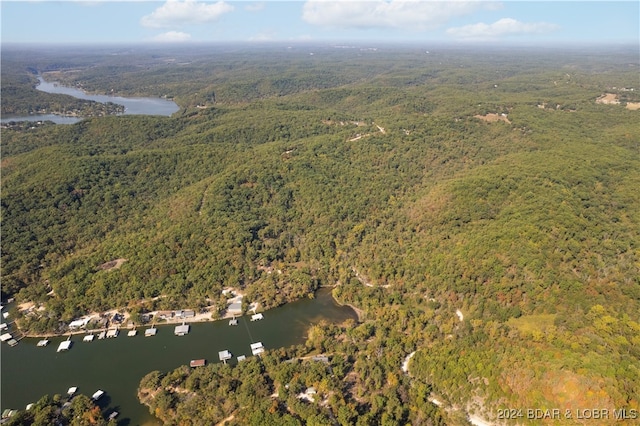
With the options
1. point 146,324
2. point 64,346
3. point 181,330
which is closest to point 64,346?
point 64,346

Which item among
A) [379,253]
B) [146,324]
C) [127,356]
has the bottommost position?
[127,356]

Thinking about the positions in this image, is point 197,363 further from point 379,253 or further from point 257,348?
point 379,253

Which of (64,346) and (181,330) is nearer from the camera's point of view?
(64,346)

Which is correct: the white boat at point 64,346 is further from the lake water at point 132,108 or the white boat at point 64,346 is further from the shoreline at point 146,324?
the lake water at point 132,108

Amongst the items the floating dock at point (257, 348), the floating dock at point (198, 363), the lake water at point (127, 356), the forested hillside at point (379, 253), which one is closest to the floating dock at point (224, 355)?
the lake water at point (127, 356)

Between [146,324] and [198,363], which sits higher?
[146,324]

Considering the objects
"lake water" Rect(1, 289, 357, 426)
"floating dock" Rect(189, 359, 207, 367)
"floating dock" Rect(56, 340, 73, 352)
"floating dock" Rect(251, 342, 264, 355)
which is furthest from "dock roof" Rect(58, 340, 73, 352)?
"floating dock" Rect(251, 342, 264, 355)

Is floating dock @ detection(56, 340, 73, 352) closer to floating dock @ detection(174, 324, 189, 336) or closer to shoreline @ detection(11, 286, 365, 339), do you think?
shoreline @ detection(11, 286, 365, 339)
